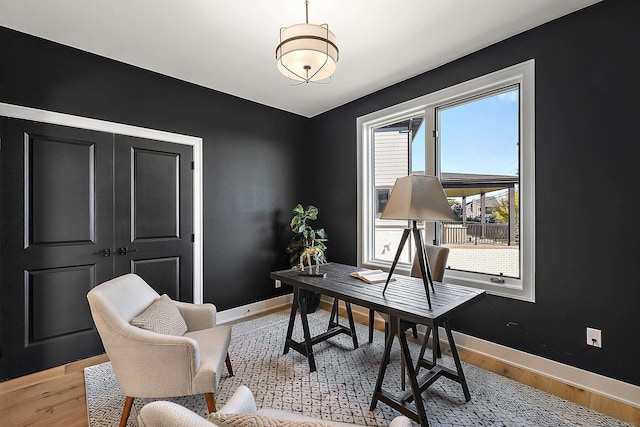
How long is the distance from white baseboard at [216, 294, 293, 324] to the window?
1.51m

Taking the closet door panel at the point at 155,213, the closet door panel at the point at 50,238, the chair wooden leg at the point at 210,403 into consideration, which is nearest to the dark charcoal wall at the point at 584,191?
the chair wooden leg at the point at 210,403

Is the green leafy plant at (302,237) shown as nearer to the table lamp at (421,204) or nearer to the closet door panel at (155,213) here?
the closet door panel at (155,213)

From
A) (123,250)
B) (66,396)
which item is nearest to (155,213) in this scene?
(123,250)

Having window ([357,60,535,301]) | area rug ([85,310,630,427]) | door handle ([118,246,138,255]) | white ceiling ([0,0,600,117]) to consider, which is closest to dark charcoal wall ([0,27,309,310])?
white ceiling ([0,0,600,117])

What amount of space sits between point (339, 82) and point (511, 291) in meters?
2.65

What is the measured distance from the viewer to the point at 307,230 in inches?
154

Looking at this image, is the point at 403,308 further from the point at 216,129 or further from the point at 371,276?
the point at 216,129

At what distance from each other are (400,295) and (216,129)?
9.23 feet

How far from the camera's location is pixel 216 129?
3.55 metres

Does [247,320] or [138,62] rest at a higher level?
[138,62]

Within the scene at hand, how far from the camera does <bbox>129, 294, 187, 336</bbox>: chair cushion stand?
71.8 inches

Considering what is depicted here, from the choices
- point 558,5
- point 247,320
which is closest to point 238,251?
point 247,320

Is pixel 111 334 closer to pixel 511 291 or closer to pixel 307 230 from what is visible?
pixel 307 230

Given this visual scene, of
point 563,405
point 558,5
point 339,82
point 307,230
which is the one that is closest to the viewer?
point 563,405
